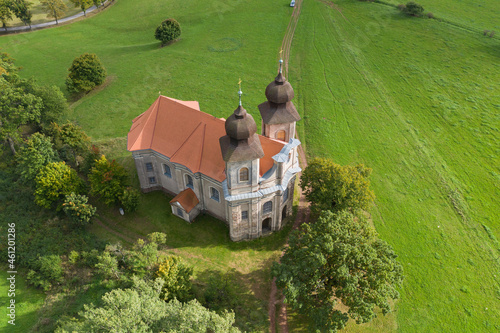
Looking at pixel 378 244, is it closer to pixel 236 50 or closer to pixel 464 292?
pixel 464 292

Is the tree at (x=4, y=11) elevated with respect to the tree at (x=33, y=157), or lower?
elevated

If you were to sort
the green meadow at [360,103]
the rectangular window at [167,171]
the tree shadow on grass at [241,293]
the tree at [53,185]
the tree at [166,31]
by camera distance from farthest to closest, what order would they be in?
the tree at [166,31], the rectangular window at [167,171], the tree at [53,185], the green meadow at [360,103], the tree shadow on grass at [241,293]

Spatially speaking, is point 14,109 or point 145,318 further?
point 14,109

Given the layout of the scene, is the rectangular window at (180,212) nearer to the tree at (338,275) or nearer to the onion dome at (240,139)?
the onion dome at (240,139)

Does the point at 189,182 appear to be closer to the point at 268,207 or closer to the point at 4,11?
the point at 268,207

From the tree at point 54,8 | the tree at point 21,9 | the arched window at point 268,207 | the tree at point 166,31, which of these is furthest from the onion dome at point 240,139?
the tree at point 21,9

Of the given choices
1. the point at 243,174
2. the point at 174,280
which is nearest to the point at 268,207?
the point at 243,174

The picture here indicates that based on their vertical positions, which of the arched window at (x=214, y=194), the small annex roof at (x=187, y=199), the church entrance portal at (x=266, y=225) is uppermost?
the arched window at (x=214, y=194)
